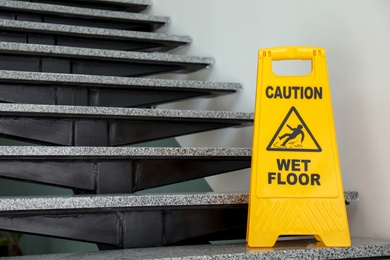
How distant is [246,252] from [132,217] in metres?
0.36

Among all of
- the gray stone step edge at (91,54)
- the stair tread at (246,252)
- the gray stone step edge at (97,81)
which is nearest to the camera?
the stair tread at (246,252)

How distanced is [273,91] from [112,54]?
115 centimetres

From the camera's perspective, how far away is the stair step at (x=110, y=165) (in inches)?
73.2


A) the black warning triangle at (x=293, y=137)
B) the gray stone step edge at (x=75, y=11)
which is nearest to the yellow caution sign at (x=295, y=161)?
the black warning triangle at (x=293, y=137)

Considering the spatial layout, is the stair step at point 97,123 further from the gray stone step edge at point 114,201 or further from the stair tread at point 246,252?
the stair tread at point 246,252

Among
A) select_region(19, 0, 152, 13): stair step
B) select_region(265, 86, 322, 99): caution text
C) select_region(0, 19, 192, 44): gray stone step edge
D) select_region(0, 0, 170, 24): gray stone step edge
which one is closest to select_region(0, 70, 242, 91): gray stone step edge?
select_region(0, 19, 192, 44): gray stone step edge

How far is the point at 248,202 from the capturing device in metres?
1.78

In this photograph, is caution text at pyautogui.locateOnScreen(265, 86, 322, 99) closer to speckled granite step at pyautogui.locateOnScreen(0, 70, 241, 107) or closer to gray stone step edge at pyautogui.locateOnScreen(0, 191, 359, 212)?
gray stone step edge at pyautogui.locateOnScreen(0, 191, 359, 212)

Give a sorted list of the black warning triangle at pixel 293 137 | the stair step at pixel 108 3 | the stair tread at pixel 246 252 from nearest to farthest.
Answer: the stair tread at pixel 246 252 < the black warning triangle at pixel 293 137 < the stair step at pixel 108 3

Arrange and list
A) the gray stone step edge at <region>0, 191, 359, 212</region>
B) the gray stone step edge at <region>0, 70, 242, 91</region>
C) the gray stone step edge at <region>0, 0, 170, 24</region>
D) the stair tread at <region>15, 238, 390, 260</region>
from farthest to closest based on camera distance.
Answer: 1. the gray stone step edge at <region>0, 0, 170, 24</region>
2. the gray stone step edge at <region>0, 70, 242, 91</region>
3. the gray stone step edge at <region>0, 191, 359, 212</region>
4. the stair tread at <region>15, 238, 390, 260</region>

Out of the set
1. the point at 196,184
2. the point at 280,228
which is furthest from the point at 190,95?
the point at 280,228

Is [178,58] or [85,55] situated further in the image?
[178,58]

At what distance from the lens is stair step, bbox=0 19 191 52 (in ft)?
9.19

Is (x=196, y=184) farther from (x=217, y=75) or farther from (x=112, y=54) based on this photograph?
(x=112, y=54)
